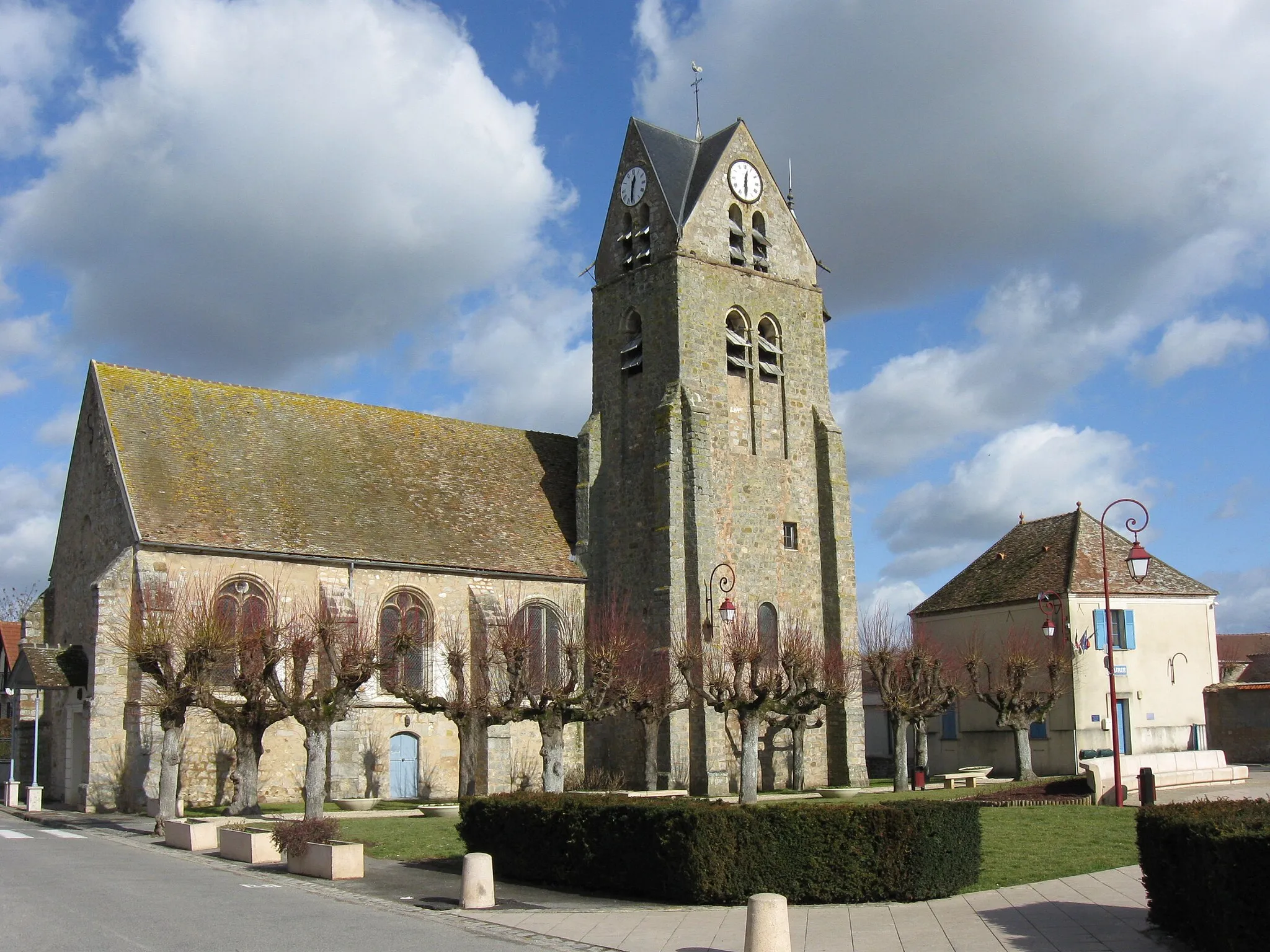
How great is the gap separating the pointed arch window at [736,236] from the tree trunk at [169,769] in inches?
790

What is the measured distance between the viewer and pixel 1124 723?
125 feet

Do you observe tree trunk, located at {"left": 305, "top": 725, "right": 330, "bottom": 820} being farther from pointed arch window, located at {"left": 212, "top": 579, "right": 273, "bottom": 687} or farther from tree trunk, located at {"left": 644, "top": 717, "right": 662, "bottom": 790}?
tree trunk, located at {"left": 644, "top": 717, "right": 662, "bottom": 790}

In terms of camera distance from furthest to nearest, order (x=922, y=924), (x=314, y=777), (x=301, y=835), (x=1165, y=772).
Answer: (x=1165, y=772) < (x=314, y=777) < (x=301, y=835) < (x=922, y=924)

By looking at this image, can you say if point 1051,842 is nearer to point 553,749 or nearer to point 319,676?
point 553,749

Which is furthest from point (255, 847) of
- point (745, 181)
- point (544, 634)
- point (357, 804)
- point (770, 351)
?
point (745, 181)

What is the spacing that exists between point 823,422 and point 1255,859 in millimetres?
26349

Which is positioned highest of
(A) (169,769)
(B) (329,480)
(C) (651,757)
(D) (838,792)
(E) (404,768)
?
(B) (329,480)

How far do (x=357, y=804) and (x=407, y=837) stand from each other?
20.5ft

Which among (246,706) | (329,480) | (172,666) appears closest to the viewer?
(246,706)

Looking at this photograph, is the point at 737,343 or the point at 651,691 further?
the point at 737,343

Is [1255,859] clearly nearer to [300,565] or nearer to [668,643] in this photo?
[668,643]

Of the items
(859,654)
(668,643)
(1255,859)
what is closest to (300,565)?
(668,643)

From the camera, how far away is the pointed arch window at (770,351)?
3569 centimetres

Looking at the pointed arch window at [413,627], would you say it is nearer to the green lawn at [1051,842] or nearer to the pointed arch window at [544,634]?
the pointed arch window at [544,634]
